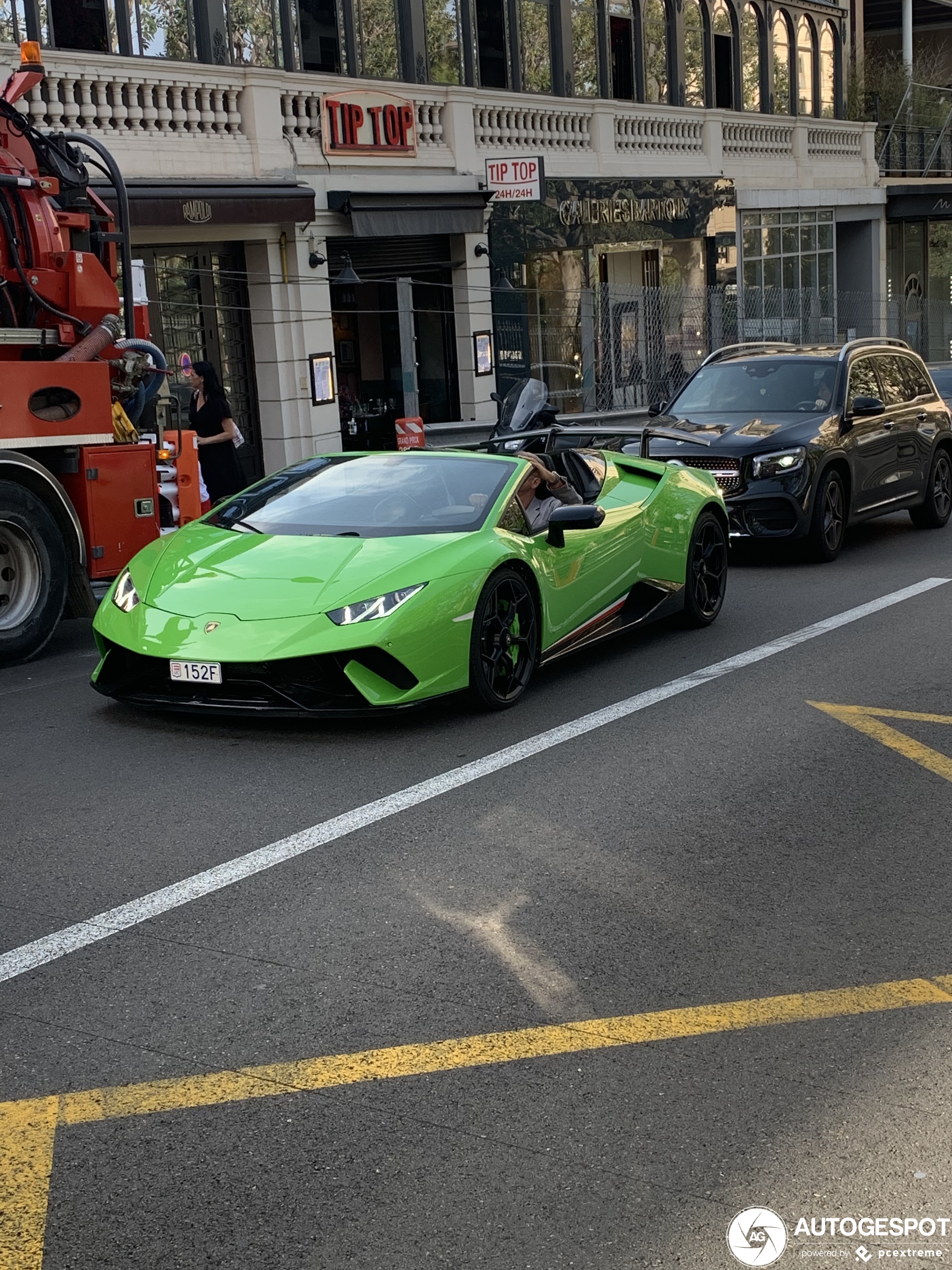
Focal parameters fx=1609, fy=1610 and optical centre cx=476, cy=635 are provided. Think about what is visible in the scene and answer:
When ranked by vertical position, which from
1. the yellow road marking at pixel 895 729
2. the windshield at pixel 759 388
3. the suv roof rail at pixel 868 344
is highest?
the suv roof rail at pixel 868 344

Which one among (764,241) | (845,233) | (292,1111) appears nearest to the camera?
(292,1111)

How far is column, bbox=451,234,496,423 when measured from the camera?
2358 cm

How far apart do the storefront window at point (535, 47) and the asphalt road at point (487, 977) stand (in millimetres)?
19034

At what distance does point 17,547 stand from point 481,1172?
7166 mm

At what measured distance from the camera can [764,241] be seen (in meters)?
32.1

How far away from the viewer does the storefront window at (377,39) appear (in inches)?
855

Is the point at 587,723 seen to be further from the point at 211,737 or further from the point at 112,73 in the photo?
the point at 112,73

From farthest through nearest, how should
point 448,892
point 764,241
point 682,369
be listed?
1. point 764,241
2. point 682,369
3. point 448,892

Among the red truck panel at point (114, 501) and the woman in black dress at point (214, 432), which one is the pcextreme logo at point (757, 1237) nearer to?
the red truck panel at point (114, 501)

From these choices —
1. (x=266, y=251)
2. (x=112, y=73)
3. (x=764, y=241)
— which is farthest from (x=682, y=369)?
(x=112, y=73)

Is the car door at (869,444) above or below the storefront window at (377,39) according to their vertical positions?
below

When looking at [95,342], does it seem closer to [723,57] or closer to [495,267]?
[495,267]

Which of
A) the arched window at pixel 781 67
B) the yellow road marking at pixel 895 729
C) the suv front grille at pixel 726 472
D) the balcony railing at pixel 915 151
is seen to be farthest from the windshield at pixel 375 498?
the balcony railing at pixel 915 151

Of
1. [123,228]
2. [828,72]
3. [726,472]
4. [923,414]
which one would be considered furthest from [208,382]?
[828,72]
